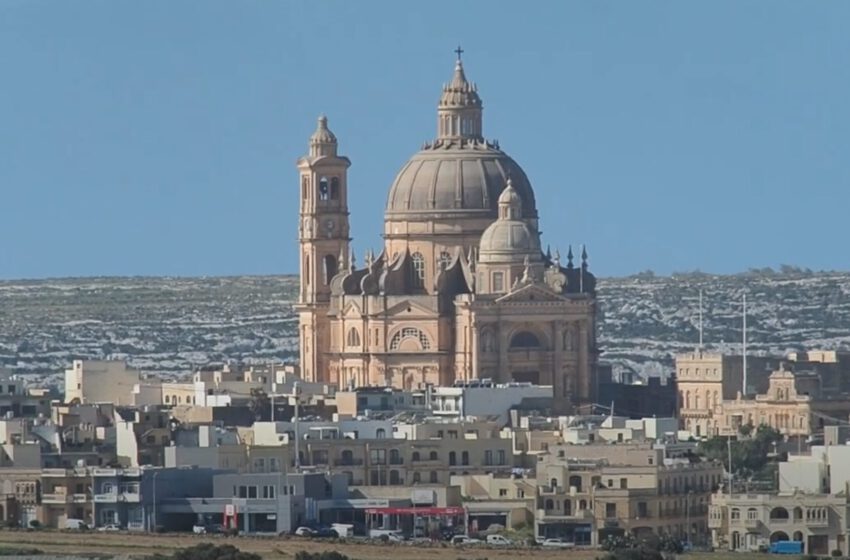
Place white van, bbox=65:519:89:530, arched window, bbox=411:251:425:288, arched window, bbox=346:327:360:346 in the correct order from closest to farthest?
1. white van, bbox=65:519:89:530
2. arched window, bbox=346:327:360:346
3. arched window, bbox=411:251:425:288

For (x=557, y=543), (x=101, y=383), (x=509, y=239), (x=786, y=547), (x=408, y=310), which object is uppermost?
(x=509, y=239)

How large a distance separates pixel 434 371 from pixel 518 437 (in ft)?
94.7

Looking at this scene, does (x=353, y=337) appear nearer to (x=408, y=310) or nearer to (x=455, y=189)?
(x=408, y=310)

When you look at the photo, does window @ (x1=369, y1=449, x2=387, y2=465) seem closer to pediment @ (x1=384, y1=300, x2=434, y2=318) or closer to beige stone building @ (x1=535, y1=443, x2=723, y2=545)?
beige stone building @ (x1=535, y1=443, x2=723, y2=545)

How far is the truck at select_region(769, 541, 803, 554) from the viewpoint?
143375mm

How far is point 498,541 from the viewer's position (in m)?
144

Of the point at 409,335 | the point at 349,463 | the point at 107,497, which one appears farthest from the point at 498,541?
the point at 409,335

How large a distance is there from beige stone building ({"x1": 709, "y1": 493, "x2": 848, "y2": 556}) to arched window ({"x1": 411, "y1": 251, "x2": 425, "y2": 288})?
5192 cm

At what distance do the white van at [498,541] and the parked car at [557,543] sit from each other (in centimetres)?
81

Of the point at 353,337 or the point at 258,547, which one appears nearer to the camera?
the point at 258,547

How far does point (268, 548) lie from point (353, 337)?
55539 millimetres

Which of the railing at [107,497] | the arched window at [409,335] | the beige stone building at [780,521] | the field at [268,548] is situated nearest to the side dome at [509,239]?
the arched window at [409,335]

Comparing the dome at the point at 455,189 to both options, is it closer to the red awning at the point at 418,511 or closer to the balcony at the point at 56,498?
the balcony at the point at 56,498

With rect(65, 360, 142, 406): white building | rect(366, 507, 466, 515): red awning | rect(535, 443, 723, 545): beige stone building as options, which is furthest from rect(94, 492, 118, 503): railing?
rect(65, 360, 142, 406): white building
